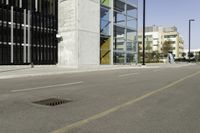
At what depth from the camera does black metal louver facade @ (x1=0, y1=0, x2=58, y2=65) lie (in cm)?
3058

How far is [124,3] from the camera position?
134 ft

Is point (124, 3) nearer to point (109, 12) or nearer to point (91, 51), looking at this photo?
point (109, 12)

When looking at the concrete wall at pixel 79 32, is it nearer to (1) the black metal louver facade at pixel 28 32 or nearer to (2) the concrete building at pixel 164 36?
(1) the black metal louver facade at pixel 28 32

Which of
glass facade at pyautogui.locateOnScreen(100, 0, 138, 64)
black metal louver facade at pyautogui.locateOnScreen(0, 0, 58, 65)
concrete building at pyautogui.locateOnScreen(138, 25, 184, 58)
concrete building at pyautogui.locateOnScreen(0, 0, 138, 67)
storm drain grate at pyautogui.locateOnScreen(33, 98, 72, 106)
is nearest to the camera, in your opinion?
storm drain grate at pyautogui.locateOnScreen(33, 98, 72, 106)

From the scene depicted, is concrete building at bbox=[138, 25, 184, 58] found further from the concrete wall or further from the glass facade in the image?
the concrete wall

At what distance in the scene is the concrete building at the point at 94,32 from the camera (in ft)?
102

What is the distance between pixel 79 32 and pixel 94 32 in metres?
2.91

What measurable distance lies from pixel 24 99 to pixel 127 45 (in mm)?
33103

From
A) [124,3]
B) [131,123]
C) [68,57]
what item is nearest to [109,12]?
[124,3]

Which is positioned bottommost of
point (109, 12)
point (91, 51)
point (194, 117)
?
point (194, 117)

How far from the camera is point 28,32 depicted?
107 feet

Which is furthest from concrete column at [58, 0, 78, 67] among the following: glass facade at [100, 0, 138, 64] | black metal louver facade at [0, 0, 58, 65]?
glass facade at [100, 0, 138, 64]

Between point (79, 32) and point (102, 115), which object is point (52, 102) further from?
point (79, 32)

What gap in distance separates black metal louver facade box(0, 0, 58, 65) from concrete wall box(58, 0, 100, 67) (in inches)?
83.4
